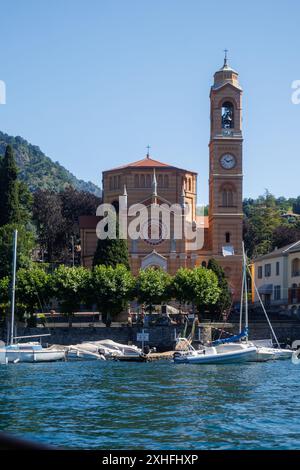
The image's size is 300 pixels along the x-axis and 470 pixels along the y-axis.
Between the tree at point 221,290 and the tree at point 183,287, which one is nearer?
the tree at point 183,287

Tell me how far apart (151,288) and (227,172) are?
19.0 meters

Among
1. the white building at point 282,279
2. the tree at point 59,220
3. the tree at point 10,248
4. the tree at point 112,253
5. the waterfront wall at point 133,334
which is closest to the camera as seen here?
the waterfront wall at point 133,334

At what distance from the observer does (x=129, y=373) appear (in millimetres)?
41969

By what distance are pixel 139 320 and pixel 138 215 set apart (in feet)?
47.9

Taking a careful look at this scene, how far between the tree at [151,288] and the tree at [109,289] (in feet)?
3.07

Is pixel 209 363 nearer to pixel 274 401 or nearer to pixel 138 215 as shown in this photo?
pixel 274 401

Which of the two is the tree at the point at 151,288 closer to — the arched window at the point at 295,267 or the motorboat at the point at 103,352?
the motorboat at the point at 103,352

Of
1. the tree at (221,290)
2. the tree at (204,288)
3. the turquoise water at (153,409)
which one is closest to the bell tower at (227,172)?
the tree at (221,290)

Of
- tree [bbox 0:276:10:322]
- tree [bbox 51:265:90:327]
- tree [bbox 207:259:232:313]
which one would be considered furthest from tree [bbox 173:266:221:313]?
tree [bbox 0:276:10:322]

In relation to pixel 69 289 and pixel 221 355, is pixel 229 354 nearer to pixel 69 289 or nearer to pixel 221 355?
pixel 221 355

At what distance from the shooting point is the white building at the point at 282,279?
76.8 meters

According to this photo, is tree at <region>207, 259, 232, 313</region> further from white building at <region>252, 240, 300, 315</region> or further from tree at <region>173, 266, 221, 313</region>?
white building at <region>252, 240, 300, 315</region>

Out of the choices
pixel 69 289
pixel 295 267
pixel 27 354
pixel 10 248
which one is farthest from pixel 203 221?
pixel 27 354
